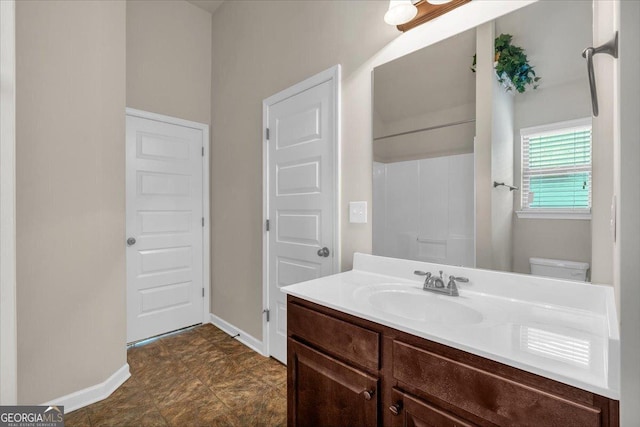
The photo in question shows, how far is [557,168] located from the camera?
1.13m

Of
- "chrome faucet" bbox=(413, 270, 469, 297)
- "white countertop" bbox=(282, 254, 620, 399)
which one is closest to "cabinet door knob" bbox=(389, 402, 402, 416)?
"white countertop" bbox=(282, 254, 620, 399)

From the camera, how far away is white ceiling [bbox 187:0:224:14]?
2988 millimetres

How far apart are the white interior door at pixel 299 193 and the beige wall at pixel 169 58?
111 cm

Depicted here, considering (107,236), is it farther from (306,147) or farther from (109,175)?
(306,147)

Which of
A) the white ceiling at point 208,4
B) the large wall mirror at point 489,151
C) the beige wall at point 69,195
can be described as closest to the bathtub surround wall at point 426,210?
the large wall mirror at point 489,151

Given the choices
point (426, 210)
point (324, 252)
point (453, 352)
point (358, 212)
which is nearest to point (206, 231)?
point (324, 252)

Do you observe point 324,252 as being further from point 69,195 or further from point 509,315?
point 69,195

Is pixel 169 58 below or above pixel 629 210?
above

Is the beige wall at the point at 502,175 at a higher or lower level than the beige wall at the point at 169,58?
lower

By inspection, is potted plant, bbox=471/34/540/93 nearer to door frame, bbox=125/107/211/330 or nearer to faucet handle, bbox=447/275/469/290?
faucet handle, bbox=447/275/469/290

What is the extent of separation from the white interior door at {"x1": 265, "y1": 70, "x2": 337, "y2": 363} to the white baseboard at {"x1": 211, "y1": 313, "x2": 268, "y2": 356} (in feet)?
0.59

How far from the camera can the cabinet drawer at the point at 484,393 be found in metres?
0.67

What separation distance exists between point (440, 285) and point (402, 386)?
51cm

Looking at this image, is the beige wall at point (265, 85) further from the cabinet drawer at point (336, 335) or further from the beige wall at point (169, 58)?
the cabinet drawer at point (336, 335)
